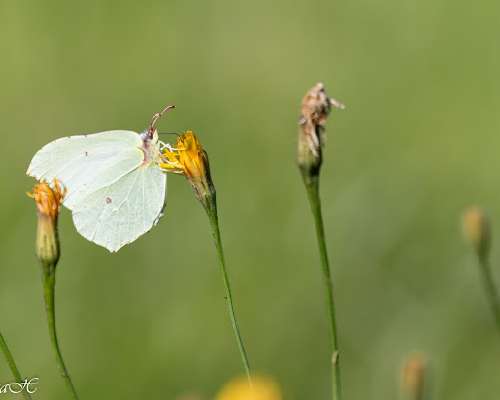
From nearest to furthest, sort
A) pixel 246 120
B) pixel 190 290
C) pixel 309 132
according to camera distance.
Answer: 1. pixel 309 132
2. pixel 190 290
3. pixel 246 120

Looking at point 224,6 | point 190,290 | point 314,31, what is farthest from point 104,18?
point 190,290

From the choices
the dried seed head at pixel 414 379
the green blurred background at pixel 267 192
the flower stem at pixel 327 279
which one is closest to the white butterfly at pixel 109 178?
the green blurred background at pixel 267 192

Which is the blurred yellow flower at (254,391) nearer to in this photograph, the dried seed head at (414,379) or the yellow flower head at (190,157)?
the dried seed head at (414,379)

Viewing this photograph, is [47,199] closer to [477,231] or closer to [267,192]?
[477,231]

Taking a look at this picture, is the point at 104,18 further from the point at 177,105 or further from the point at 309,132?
the point at 309,132

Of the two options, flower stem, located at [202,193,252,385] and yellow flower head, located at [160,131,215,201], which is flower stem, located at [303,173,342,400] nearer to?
flower stem, located at [202,193,252,385]

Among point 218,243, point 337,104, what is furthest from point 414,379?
point 337,104

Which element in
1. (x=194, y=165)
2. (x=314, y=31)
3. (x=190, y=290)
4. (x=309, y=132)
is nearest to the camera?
(x=309, y=132)
